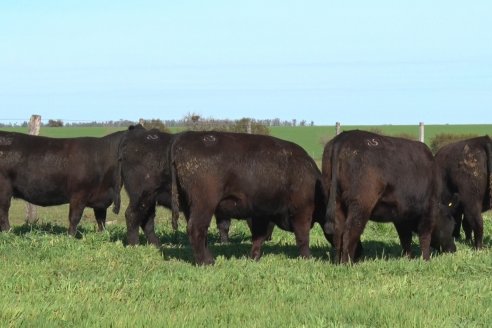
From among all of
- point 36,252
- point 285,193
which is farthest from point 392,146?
point 36,252

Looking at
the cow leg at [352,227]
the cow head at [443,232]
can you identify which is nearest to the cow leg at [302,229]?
the cow leg at [352,227]

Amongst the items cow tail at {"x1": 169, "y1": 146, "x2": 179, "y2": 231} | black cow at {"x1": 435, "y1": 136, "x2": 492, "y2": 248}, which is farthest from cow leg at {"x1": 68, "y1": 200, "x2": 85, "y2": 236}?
black cow at {"x1": 435, "y1": 136, "x2": 492, "y2": 248}

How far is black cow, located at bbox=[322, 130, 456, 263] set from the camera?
855 cm

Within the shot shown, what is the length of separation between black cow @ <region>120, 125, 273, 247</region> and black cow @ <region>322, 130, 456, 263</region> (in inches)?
90.8

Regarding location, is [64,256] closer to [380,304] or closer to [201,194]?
[201,194]

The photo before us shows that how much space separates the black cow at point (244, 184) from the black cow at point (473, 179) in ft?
8.00

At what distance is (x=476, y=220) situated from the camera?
10492 mm

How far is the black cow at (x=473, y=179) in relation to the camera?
1054 cm

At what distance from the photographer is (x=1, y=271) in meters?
7.48

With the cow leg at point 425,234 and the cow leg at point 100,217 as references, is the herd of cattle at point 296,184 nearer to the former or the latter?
the cow leg at point 425,234

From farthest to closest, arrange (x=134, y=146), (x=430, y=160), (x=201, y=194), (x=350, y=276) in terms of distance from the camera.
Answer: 1. (x=134, y=146)
2. (x=430, y=160)
3. (x=201, y=194)
4. (x=350, y=276)

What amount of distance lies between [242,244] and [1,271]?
424cm

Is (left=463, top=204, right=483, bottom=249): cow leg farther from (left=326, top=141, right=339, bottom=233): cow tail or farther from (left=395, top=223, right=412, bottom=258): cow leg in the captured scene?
(left=326, top=141, right=339, bottom=233): cow tail

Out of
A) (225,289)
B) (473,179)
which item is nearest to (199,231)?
(225,289)
